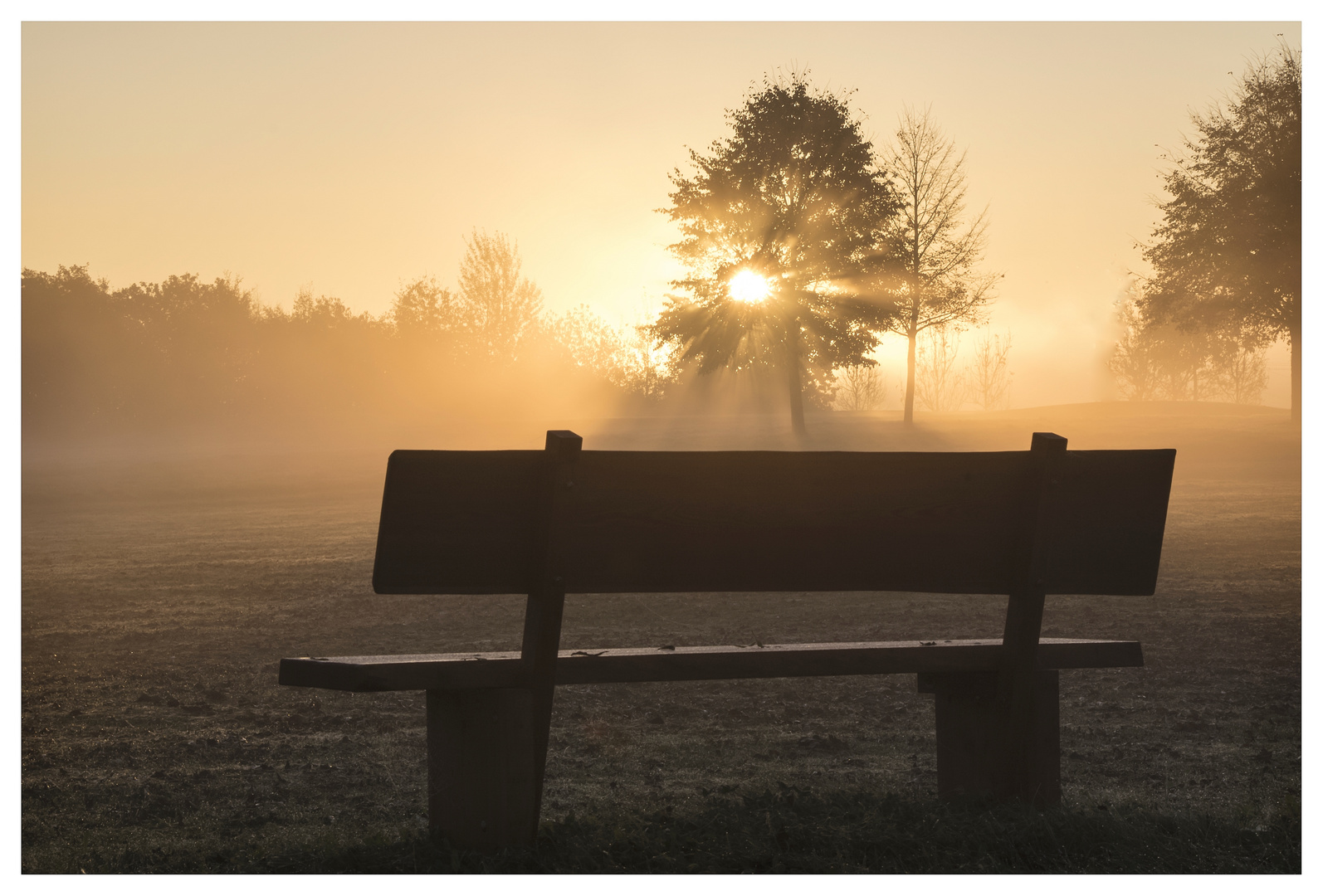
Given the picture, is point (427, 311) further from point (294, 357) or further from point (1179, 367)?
point (1179, 367)

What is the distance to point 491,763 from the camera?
111 inches

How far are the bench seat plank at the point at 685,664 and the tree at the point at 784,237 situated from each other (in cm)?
3256

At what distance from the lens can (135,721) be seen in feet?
17.2

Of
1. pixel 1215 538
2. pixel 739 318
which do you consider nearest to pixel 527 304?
pixel 739 318

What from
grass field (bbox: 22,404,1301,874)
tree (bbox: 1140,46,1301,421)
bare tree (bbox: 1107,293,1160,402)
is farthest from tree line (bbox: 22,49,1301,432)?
grass field (bbox: 22,404,1301,874)

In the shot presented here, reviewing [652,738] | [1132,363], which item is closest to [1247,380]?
[1132,363]

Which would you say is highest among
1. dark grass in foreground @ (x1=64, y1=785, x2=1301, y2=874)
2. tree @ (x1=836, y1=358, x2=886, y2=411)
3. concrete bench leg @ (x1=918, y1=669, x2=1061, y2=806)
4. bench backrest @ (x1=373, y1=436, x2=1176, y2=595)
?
tree @ (x1=836, y1=358, x2=886, y2=411)

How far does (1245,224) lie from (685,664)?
35922 millimetres

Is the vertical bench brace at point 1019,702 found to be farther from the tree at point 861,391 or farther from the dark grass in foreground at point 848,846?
the tree at point 861,391

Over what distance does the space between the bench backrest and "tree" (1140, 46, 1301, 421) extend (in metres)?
33.5

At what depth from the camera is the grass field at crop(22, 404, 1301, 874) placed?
9.71ft

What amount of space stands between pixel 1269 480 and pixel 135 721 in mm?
23159

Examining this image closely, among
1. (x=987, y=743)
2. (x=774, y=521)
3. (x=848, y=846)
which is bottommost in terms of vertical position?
(x=848, y=846)

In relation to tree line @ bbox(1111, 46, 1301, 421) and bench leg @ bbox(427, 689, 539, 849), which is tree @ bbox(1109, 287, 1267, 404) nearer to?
tree line @ bbox(1111, 46, 1301, 421)
